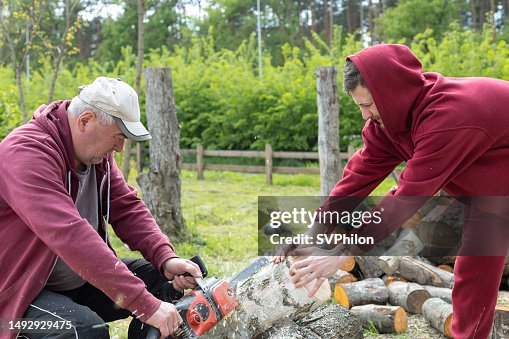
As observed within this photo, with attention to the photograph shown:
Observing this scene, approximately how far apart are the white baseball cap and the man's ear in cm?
4

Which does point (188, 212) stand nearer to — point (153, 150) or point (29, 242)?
point (153, 150)

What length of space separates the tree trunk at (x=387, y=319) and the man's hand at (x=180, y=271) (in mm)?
1612

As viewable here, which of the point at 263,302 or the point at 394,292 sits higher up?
the point at 263,302

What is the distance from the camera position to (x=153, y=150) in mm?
6578

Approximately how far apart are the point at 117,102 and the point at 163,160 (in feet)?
13.1

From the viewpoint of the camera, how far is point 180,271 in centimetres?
290

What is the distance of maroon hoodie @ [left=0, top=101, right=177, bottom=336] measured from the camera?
2359mm

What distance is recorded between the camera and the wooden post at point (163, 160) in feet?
21.4

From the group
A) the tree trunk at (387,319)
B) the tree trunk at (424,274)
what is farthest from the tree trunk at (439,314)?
the tree trunk at (424,274)

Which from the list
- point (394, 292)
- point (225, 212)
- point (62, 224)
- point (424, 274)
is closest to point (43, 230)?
point (62, 224)

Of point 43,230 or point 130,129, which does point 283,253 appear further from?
point 43,230

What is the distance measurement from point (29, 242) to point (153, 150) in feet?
13.6

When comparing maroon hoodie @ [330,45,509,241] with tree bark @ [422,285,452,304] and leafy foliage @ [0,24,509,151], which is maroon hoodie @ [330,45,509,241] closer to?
tree bark @ [422,285,452,304]

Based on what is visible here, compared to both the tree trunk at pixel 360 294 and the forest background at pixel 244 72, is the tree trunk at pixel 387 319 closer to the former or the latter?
the tree trunk at pixel 360 294
